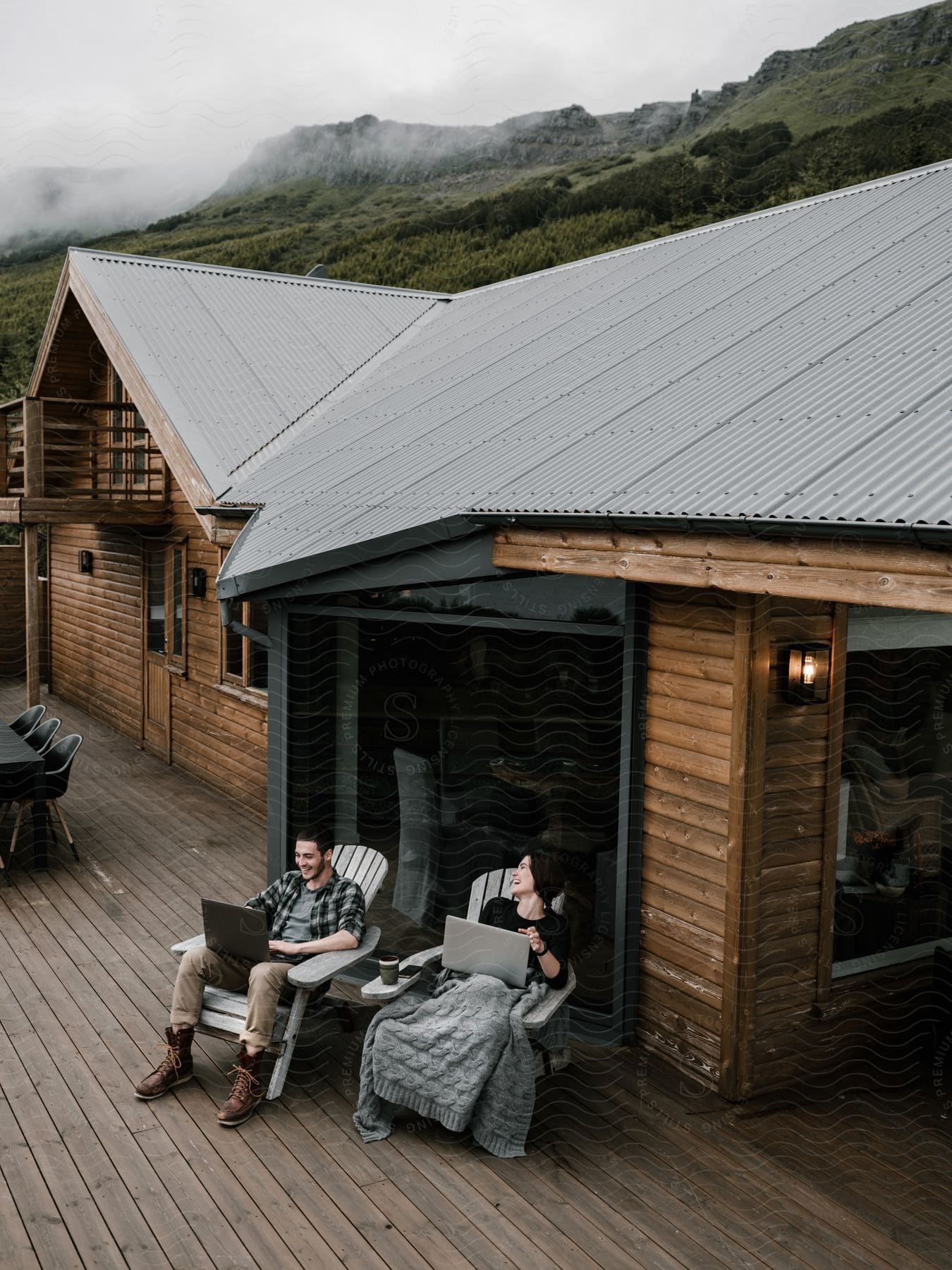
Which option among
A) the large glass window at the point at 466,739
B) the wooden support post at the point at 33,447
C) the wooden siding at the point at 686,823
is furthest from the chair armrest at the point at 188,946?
the wooden support post at the point at 33,447

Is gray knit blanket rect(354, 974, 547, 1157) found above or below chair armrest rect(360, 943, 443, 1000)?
below

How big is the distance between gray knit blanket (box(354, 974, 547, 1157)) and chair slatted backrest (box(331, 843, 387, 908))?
0.95m

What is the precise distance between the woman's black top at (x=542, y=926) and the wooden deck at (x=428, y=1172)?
509 millimetres

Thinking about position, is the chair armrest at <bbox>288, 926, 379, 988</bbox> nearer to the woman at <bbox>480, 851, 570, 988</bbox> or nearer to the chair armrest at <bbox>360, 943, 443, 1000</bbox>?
the chair armrest at <bbox>360, 943, 443, 1000</bbox>

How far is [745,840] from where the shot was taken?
4012 mm

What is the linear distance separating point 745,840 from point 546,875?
762 millimetres

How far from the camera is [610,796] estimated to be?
16.5 feet

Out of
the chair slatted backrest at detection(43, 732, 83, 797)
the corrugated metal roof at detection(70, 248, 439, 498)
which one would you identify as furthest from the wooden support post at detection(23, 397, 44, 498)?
the chair slatted backrest at detection(43, 732, 83, 797)

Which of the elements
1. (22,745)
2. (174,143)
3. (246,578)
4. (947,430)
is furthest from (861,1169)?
(174,143)

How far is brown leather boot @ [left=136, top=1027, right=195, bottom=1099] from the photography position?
13.6ft

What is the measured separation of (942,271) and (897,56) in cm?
4127

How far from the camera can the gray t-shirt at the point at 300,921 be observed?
176 inches

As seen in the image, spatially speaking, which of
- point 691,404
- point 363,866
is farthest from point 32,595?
point 691,404

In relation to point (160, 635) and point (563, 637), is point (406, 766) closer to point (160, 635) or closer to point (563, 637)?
point (563, 637)
